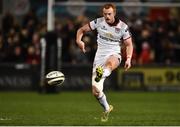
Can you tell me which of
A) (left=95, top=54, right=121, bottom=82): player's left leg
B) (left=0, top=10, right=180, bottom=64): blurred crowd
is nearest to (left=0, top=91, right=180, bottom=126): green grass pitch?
(left=95, top=54, right=121, bottom=82): player's left leg

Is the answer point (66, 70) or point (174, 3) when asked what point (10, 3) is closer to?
point (66, 70)

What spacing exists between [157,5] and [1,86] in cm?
662

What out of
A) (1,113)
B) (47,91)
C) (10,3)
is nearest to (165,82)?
(47,91)

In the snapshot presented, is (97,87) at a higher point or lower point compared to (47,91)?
higher

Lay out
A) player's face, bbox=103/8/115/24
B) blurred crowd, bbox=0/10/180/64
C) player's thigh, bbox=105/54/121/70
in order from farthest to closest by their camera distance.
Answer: blurred crowd, bbox=0/10/180/64, player's thigh, bbox=105/54/121/70, player's face, bbox=103/8/115/24

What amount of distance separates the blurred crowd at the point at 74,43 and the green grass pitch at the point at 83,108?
5.47 ft

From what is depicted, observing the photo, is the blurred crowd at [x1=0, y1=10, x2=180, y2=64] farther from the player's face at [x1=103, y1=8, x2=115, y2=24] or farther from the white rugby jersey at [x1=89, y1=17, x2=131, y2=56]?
the player's face at [x1=103, y1=8, x2=115, y2=24]

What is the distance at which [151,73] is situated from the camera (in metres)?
27.7

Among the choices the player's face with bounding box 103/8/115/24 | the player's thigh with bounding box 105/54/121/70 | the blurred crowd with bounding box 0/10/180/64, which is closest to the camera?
the player's face with bounding box 103/8/115/24

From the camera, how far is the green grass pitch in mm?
14758

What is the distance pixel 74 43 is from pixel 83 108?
8.78 metres

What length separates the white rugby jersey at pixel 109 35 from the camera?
49.4ft

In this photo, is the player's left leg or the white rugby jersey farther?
the white rugby jersey

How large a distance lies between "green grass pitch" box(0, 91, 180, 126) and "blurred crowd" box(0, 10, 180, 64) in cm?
167
